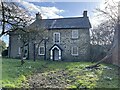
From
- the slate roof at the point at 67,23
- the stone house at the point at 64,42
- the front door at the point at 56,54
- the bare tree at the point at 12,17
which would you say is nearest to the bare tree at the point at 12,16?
the bare tree at the point at 12,17

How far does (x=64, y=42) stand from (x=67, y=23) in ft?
10.7

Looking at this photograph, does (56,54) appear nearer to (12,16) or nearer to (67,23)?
(67,23)

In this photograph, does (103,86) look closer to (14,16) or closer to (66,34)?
(14,16)

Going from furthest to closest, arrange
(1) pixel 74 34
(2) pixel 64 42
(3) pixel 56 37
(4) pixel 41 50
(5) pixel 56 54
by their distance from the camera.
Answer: (4) pixel 41 50 → (3) pixel 56 37 → (2) pixel 64 42 → (5) pixel 56 54 → (1) pixel 74 34

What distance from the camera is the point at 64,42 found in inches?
1586

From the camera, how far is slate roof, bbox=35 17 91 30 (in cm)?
3959

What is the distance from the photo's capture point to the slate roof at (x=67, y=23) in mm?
39594

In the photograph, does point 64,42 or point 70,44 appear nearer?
point 70,44

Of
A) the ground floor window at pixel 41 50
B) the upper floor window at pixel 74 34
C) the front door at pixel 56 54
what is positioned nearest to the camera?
the upper floor window at pixel 74 34

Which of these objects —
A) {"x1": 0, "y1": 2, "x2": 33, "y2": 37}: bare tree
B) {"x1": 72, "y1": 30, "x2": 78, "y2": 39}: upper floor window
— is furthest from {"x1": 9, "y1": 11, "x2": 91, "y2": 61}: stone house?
{"x1": 0, "y1": 2, "x2": 33, "y2": 37}: bare tree

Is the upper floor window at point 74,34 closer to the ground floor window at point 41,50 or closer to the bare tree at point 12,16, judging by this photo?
the ground floor window at point 41,50

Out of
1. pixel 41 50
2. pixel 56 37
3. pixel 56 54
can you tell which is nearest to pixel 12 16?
pixel 56 54

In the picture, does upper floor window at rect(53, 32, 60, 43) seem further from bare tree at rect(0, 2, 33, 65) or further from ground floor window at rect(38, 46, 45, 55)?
bare tree at rect(0, 2, 33, 65)

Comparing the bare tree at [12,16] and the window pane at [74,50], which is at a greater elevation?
the bare tree at [12,16]
